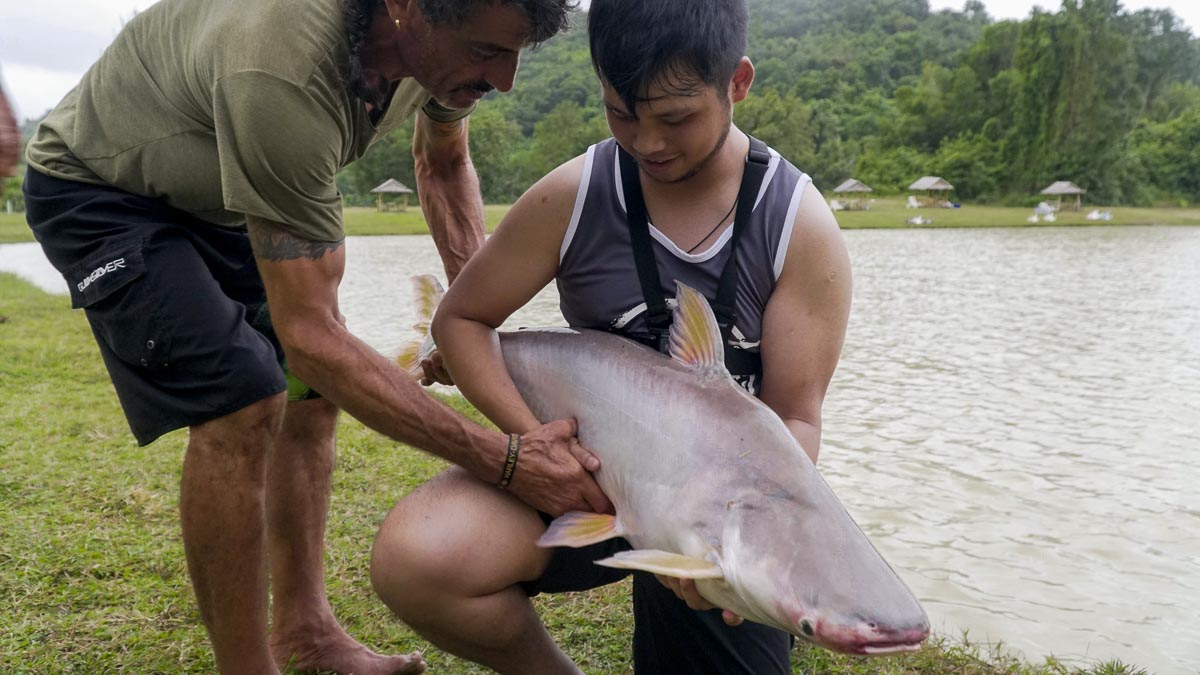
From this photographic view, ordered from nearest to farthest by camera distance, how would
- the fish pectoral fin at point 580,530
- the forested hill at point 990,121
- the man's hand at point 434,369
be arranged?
the fish pectoral fin at point 580,530 < the man's hand at point 434,369 < the forested hill at point 990,121

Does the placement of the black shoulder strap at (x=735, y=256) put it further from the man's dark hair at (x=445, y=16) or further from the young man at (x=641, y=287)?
the man's dark hair at (x=445, y=16)

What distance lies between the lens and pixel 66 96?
2.76 m

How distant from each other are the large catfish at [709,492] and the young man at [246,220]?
0.16m

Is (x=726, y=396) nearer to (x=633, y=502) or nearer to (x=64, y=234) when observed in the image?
(x=633, y=502)

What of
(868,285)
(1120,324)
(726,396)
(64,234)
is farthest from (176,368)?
(868,285)

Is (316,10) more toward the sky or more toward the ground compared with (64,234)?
more toward the sky

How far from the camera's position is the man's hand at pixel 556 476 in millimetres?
2326

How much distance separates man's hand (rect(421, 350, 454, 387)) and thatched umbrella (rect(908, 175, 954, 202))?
6536cm

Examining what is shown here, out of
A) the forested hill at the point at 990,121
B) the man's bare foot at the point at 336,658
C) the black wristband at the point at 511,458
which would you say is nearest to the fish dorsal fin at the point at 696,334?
the black wristband at the point at 511,458

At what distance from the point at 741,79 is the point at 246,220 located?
131 centimetres

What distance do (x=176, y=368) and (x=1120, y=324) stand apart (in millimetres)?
11580

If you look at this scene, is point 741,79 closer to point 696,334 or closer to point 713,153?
point 713,153

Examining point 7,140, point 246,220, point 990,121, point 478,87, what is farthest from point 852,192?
point 7,140

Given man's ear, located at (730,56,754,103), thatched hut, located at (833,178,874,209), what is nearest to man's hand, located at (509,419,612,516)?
man's ear, located at (730,56,754,103)
